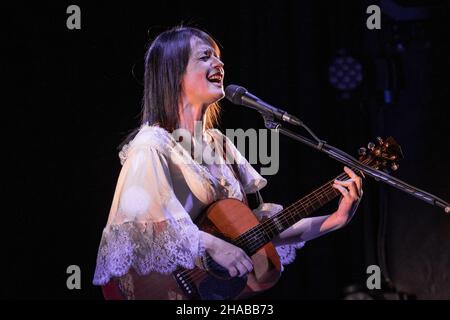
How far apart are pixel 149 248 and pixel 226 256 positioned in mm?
311

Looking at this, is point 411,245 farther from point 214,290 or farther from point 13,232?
point 13,232

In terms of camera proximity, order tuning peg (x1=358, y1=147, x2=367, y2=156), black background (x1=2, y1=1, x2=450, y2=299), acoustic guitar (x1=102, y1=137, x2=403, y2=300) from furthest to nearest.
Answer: black background (x1=2, y1=1, x2=450, y2=299), tuning peg (x1=358, y1=147, x2=367, y2=156), acoustic guitar (x1=102, y1=137, x2=403, y2=300)

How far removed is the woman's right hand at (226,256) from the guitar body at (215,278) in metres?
0.04

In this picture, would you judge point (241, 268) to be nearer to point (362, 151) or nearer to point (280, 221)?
point (280, 221)

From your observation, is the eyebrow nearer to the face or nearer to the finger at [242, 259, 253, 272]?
the face

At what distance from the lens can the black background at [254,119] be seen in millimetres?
3354

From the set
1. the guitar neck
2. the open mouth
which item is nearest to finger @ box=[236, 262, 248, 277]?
the guitar neck

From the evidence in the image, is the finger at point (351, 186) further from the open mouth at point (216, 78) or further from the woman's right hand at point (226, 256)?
the open mouth at point (216, 78)

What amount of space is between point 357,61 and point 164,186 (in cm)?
151

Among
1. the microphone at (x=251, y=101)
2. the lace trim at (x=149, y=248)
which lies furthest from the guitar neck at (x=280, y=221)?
the microphone at (x=251, y=101)

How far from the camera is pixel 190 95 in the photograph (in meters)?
3.07

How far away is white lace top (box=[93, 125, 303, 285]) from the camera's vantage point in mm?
2664

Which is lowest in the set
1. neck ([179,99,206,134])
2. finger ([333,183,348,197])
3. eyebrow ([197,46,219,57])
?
finger ([333,183,348,197])
